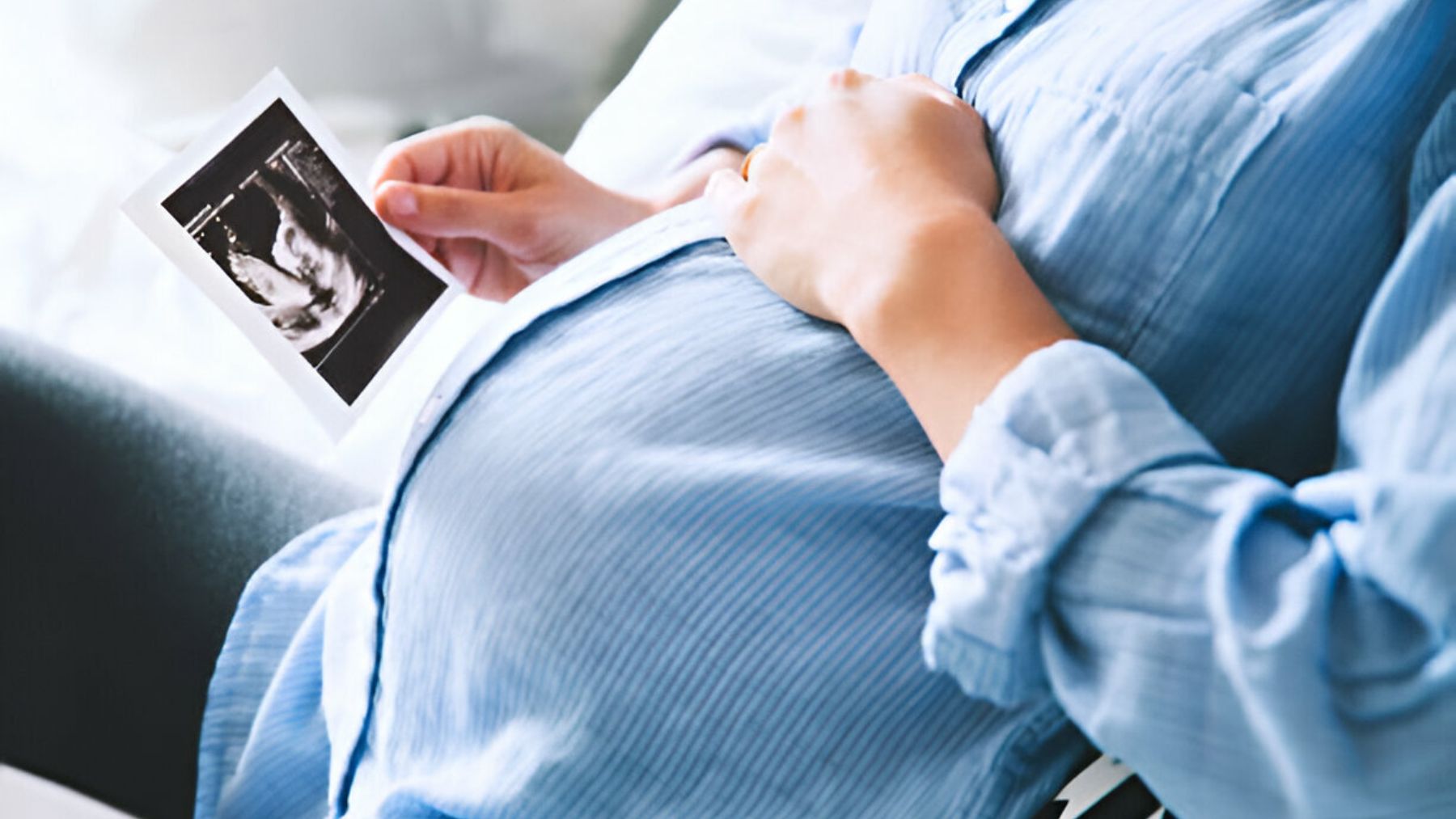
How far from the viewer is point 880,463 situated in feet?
1.92

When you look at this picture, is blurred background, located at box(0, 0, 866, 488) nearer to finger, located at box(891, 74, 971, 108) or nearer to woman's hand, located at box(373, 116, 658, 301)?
woman's hand, located at box(373, 116, 658, 301)

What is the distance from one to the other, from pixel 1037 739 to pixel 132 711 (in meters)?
0.53

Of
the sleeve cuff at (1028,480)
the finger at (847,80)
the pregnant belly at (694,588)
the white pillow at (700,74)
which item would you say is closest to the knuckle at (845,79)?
the finger at (847,80)

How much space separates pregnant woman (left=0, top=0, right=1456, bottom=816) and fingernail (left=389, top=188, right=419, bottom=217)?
17cm

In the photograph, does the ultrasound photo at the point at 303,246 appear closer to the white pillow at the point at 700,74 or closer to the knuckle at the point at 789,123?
the knuckle at the point at 789,123

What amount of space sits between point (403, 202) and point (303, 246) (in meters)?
0.07

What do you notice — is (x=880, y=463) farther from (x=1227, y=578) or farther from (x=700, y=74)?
(x=700, y=74)

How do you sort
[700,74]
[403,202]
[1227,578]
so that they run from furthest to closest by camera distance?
[700,74], [403,202], [1227,578]

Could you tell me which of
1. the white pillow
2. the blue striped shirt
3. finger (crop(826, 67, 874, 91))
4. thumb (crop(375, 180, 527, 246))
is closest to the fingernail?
thumb (crop(375, 180, 527, 246))

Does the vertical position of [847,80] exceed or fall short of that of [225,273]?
it falls short

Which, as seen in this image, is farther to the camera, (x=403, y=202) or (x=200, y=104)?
(x=200, y=104)

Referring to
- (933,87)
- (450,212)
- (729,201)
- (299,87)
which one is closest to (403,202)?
(450,212)

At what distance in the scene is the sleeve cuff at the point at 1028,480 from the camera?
1.51 feet

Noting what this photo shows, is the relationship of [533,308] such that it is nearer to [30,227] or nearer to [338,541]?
[338,541]
